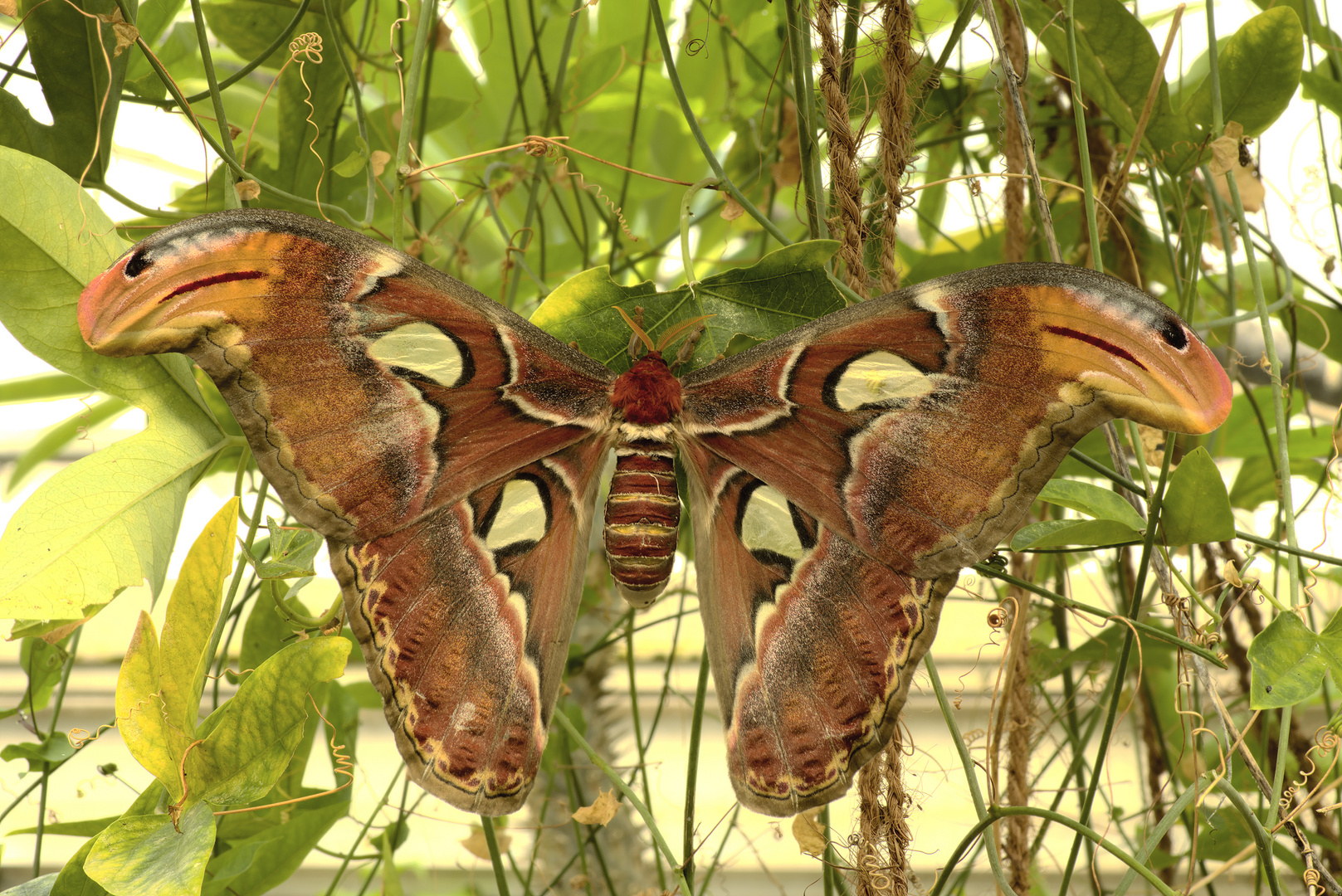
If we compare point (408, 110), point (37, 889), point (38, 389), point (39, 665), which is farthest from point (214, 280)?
point (38, 389)

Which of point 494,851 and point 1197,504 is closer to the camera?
point 1197,504

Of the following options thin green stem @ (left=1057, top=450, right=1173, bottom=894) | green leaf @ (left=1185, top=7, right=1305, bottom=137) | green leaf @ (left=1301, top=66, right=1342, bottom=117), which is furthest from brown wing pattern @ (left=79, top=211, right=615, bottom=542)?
green leaf @ (left=1301, top=66, right=1342, bottom=117)

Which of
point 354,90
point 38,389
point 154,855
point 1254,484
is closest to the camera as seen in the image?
point 154,855

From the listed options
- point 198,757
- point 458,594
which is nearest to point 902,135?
point 458,594

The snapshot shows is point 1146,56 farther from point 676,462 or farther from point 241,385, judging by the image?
point 241,385

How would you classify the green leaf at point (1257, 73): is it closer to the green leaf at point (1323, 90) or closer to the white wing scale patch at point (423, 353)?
the green leaf at point (1323, 90)

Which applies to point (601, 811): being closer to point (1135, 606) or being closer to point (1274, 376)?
point (1135, 606)

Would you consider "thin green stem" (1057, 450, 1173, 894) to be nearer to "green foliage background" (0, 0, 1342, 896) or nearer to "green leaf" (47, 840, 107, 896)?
"green foliage background" (0, 0, 1342, 896)
